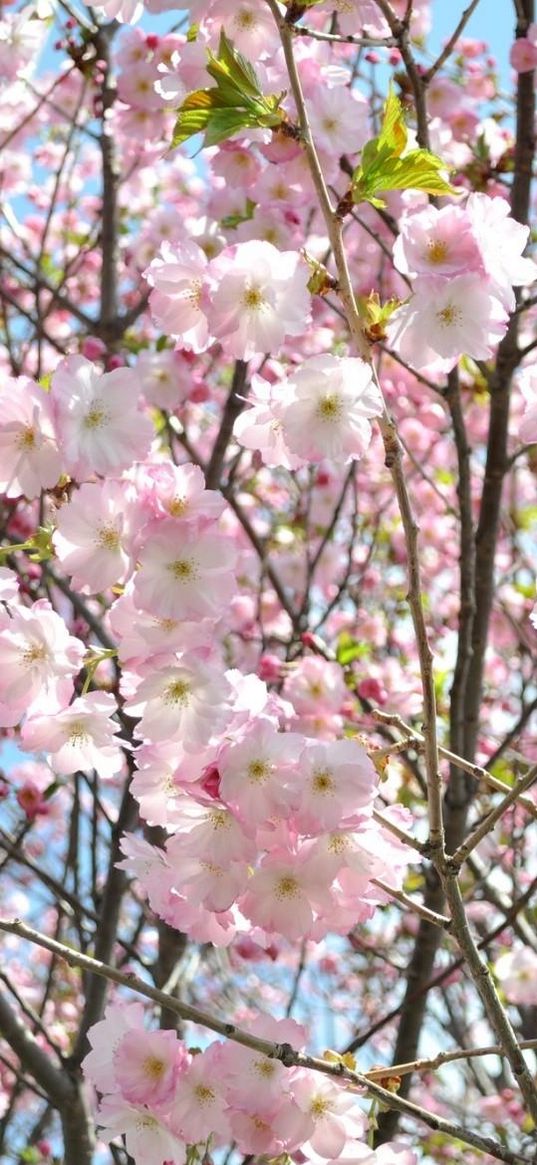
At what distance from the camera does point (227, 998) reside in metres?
5.73

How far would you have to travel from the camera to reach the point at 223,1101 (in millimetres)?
1776

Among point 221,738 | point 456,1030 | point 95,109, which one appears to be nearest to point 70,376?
point 221,738

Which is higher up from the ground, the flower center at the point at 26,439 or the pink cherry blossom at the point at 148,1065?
the flower center at the point at 26,439

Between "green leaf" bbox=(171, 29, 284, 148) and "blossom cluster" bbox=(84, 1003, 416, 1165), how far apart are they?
122cm

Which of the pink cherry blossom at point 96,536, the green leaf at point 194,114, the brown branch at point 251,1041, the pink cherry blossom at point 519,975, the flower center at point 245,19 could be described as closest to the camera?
the brown branch at point 251,1041

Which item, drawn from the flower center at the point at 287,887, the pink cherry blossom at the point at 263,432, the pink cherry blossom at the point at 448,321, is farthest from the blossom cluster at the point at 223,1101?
the pink cherry blossom at the point at 448,321

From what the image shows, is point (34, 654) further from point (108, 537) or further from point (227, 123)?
point (227, 123)

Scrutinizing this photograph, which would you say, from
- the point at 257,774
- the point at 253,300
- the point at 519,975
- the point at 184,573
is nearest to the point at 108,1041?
the point at 257,774

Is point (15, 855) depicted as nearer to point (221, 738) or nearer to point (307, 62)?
point (221, 738)

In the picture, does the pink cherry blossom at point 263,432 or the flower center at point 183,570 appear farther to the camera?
the pink cherry blossom at point 263,432

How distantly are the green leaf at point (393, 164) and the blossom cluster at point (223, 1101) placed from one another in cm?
115

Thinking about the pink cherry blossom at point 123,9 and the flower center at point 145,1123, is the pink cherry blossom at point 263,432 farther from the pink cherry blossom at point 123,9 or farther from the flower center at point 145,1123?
the flower center at point 145,1123

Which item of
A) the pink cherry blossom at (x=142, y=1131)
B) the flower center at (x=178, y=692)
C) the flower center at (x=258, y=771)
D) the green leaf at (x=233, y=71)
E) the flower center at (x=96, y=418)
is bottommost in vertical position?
the pink cherry blossom at (x=142, y=1131)

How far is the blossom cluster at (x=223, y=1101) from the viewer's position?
1.74 meters
